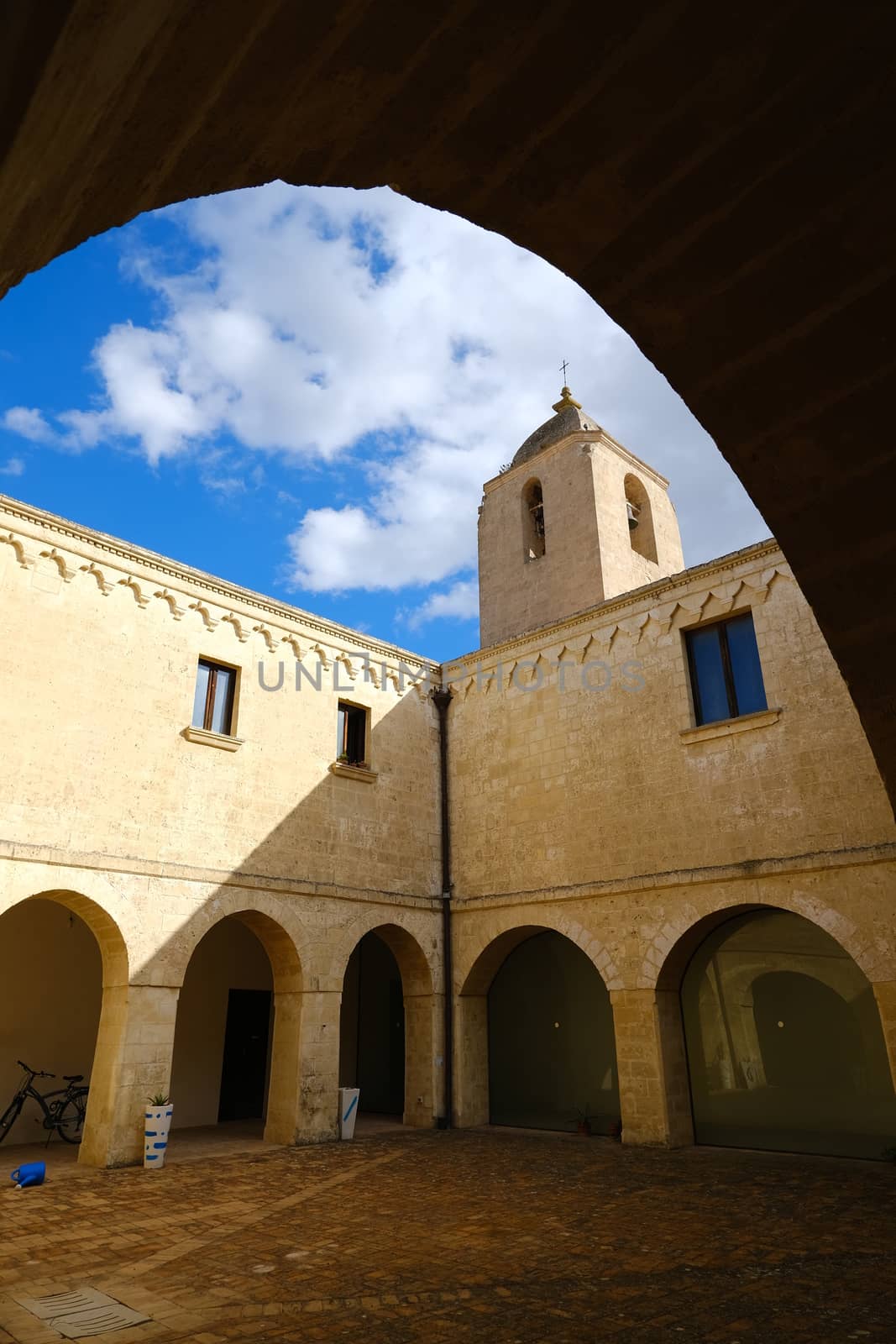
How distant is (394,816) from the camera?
41.4 ft

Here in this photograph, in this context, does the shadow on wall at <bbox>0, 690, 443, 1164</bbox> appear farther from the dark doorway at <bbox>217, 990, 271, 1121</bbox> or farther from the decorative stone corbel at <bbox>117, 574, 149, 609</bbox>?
the decorative stone corbel at <bbox>117, 574, 149, 609</bbox>

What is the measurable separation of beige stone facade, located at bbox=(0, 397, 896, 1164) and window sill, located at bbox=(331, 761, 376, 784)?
0.04 m

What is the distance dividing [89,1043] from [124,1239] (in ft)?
19.5

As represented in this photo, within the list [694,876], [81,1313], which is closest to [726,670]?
[694,876]

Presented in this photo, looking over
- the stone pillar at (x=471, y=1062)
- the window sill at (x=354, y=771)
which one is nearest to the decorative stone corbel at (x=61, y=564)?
the window sill at (x=354, y=771)

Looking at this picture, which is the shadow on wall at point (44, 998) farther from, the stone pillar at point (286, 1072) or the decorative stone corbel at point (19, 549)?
the decorative stone corbel at point (19, 549)

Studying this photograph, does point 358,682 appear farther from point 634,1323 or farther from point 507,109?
point 507,109

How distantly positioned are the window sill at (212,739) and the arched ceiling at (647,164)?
9.15 meters

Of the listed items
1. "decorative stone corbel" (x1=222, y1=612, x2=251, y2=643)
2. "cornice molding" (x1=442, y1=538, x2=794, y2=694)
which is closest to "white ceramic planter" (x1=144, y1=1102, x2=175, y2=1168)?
"decorative stone corbel" (x1=222, y1=612, x2=251, y2=643)

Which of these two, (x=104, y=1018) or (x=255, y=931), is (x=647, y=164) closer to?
(x=104, y=1018)

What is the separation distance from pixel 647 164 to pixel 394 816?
11.3m

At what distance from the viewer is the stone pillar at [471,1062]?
11875mm

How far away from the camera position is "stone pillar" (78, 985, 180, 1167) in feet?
29.2

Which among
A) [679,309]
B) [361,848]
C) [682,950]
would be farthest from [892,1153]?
[679,309]
